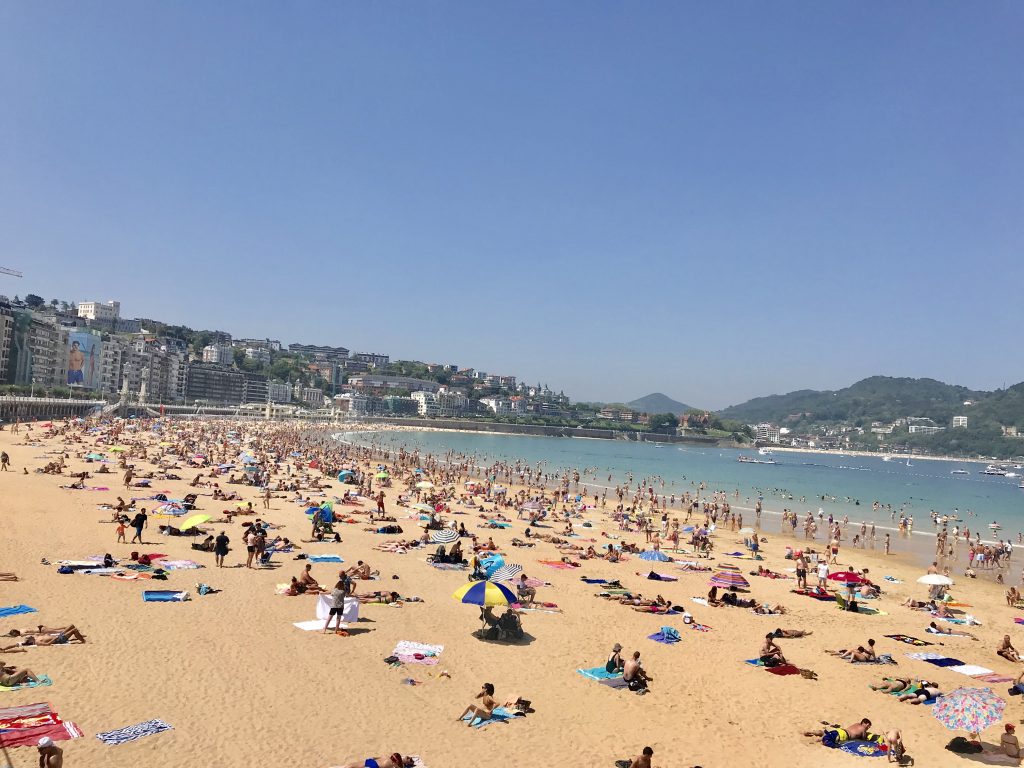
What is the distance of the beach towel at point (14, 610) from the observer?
998 cm

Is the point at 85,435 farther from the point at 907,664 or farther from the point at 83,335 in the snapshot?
the point at 83,335

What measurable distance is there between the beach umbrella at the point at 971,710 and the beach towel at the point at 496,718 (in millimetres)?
5193

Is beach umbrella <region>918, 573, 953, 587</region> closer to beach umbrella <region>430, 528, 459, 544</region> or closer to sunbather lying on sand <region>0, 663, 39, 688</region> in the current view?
beach umbrella <region>430, 528, 459, 544</region>

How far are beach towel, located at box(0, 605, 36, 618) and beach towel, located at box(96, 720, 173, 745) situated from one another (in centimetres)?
458

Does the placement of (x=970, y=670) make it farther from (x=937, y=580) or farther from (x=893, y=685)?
(x=937, y=580)

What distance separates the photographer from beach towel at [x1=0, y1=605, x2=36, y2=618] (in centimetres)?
998

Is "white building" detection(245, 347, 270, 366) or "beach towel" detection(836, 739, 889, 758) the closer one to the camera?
"beach towel" detection(836, 739, 889, 758)

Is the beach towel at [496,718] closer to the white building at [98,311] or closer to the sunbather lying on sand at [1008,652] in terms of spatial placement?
the sunbather lying on sand at [1008,652]

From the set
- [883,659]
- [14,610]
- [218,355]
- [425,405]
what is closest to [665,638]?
[883,659]

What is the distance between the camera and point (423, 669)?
9570 mm

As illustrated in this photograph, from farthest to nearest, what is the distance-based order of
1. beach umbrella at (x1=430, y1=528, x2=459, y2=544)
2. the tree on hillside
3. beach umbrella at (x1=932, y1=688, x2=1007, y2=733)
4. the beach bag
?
the tree on hillside → beach umbrella at (x1=430, y1=528, x2=459, y2=544) → the beach bag → beach umbrella at (x1=932, y1=688, x2=1007, y2=733)

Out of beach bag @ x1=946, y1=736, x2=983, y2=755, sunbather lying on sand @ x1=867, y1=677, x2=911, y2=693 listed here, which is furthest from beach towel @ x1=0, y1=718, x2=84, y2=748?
sunbather lying on sand @ x1=867, y1=677, x2=911, y2=693

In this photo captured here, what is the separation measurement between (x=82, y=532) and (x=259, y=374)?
494ft

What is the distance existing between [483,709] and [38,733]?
4610 mm
